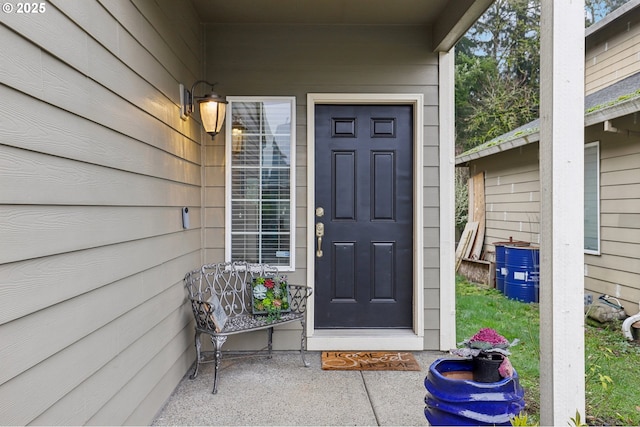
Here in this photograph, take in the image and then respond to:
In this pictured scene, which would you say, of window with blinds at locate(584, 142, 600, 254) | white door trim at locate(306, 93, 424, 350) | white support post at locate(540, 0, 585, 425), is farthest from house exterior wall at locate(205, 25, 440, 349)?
window with blinds at locate(584, 142, 600, 254)

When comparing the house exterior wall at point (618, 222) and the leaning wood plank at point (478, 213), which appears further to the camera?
the leaning wood plank at point (478, 213)

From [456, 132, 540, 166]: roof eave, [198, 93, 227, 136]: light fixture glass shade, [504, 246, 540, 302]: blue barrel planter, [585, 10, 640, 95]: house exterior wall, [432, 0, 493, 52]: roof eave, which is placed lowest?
[504, 246, 540, 302]: blue barrel planter

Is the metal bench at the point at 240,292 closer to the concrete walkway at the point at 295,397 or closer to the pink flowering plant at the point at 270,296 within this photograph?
the pink flowering plant at the point at 270,296

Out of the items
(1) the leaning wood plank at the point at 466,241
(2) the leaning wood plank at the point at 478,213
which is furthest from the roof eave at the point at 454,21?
(1) the leaning wood plank at the point at 466,241

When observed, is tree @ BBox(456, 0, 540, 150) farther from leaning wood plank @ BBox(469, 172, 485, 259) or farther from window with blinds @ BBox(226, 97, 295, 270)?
window with blinds @ BBox(226, 97, 295, 270)

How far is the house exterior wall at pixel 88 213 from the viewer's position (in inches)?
48.1

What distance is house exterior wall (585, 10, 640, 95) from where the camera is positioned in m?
5.26

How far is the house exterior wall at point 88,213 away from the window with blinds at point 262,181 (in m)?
0.84

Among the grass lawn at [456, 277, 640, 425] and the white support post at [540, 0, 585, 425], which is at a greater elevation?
the white support post at [540, 0, 585, 425]

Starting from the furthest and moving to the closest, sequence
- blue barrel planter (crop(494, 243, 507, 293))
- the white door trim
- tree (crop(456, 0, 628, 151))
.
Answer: tree (crop(456, 0, 628, 151)), blue barrel planter (crop(494, 243, 507, 293)), the white door trim

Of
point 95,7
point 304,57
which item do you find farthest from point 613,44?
point 95,7

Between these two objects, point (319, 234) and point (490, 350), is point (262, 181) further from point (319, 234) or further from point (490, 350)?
point (490, 350)

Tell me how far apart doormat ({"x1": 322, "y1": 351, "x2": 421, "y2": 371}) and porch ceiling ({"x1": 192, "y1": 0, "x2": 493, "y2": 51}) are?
2465 millimetres

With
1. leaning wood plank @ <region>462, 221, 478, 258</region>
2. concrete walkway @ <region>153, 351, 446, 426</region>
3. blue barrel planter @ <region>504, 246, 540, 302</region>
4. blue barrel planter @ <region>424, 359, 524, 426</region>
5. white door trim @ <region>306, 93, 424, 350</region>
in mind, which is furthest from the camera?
leaning wood plank @ <region>462, 221, 478, 258</region>
